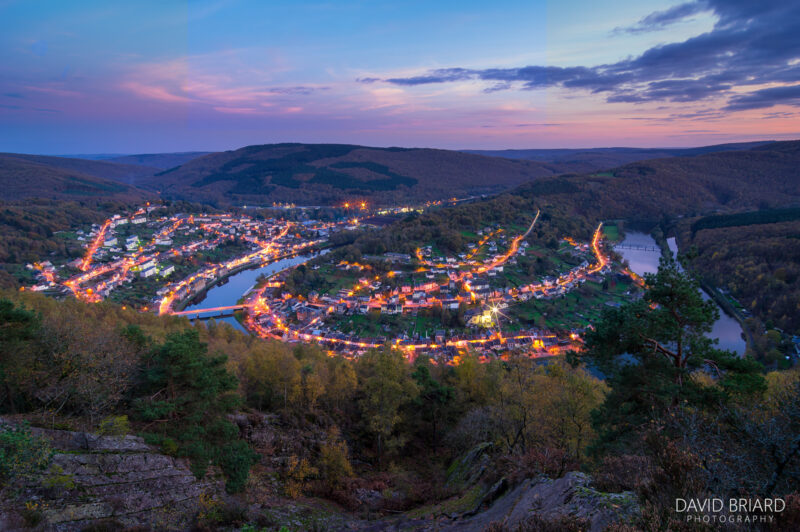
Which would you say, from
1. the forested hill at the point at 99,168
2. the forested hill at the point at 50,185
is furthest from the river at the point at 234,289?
the forested hill at the point at 99,168

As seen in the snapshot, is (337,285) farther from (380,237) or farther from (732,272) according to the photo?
(732,272)

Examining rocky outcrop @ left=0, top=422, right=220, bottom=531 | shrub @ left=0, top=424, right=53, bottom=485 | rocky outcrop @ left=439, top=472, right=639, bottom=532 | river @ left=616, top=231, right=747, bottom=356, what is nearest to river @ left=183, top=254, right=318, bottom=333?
rocky outcrop @ left=0, top=422, right=220, bottom=531

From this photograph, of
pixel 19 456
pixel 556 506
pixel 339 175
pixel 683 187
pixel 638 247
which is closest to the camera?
pixel 556 506

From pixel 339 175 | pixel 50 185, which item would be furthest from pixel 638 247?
pixel 50 185

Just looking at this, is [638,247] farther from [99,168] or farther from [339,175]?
[99,168]

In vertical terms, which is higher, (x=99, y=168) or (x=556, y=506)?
(x=99, y=168)
